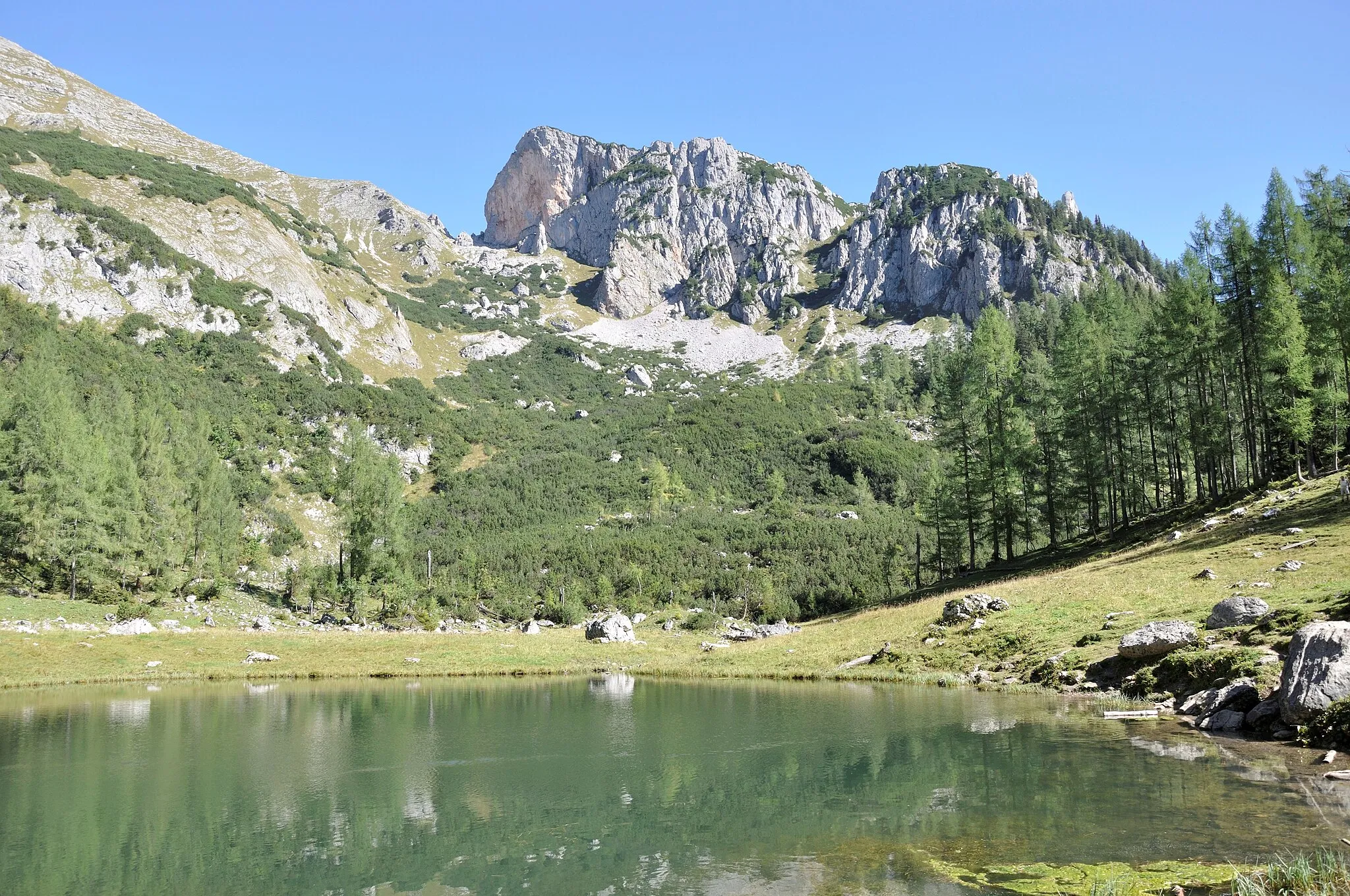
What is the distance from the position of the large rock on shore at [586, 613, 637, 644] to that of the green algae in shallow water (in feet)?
152

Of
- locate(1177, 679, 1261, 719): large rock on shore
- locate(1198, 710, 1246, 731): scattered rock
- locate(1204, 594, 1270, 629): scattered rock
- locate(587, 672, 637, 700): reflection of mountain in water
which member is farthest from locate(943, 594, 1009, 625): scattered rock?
locate(1198, 710, 1246, 731): scattered rock

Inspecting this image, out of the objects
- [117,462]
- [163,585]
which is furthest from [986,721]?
[117,462]

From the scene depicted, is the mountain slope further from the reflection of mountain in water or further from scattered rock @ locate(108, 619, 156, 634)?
the reflection of mountain in water

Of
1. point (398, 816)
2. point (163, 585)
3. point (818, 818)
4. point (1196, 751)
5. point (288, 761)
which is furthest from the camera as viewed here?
point (163, 585)

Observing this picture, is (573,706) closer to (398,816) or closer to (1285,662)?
(398,816)

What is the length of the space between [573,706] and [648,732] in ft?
25.1

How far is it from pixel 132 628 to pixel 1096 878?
179 feet

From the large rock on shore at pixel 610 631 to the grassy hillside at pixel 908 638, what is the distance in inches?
61.9

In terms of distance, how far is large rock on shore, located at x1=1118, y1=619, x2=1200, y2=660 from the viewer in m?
24.1

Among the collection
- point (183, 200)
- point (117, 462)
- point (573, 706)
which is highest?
point (183, 200)

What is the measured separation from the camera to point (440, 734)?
81.1 feet

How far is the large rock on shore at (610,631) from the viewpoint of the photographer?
5678 centimetres

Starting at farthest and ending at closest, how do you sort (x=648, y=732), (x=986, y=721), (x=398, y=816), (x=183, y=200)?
(x=183, y=200)
(x=648, y=732)
(x=986, y=721)
(x=398, y=816)

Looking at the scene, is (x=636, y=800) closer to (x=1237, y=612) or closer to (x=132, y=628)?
(x=1237, y=612)
